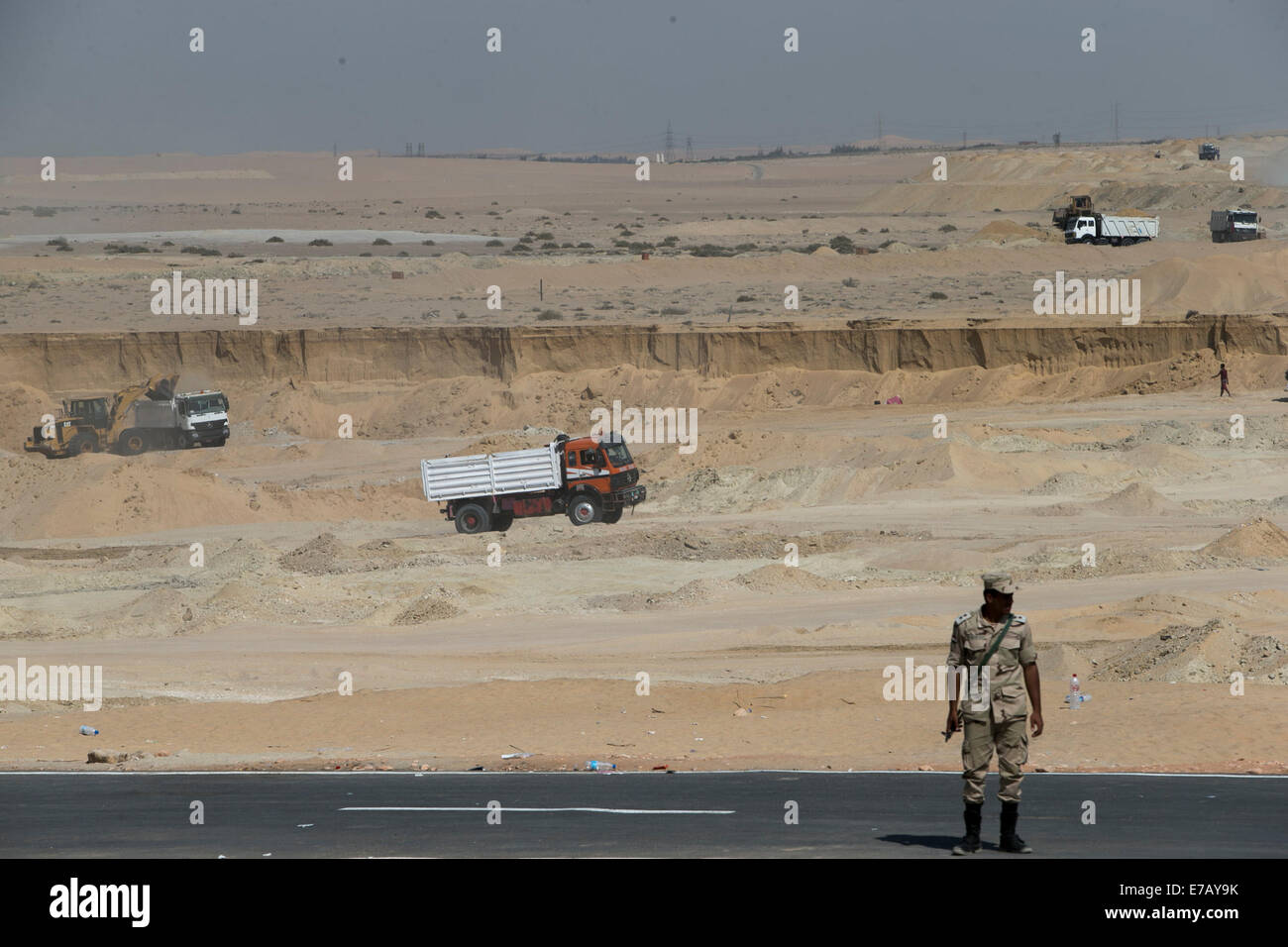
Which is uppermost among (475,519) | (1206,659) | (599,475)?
(599,475)

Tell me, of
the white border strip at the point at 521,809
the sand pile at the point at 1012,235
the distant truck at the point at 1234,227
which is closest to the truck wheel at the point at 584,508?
the white border strip at the point at 521,809

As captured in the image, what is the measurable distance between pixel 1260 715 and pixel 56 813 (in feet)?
40.2

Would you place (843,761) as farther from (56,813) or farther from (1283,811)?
(56,813)

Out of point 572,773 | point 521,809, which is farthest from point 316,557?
point 521,809

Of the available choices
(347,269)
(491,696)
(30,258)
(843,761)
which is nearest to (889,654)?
(491,696)

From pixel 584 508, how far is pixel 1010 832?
24783 mm

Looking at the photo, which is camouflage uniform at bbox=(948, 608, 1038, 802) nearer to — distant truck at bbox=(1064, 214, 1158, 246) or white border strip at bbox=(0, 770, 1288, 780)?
white border strip at bbox=(0, 770, 1288, 780)

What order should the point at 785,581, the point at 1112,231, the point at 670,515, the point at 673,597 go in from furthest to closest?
the point at 1112,231
the point at 670,515
the point at 785,581
the point at 673,597

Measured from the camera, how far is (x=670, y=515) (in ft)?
125

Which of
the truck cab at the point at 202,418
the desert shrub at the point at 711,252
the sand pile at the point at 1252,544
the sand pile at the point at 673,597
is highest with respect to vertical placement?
the desert shrub at the point at 711,252

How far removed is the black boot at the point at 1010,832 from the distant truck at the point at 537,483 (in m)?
24.2

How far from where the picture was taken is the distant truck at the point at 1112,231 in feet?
249

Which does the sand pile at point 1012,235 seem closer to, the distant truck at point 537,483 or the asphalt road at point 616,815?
the distant truck at point 537,483

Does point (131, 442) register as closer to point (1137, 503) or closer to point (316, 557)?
point (316, 557)
